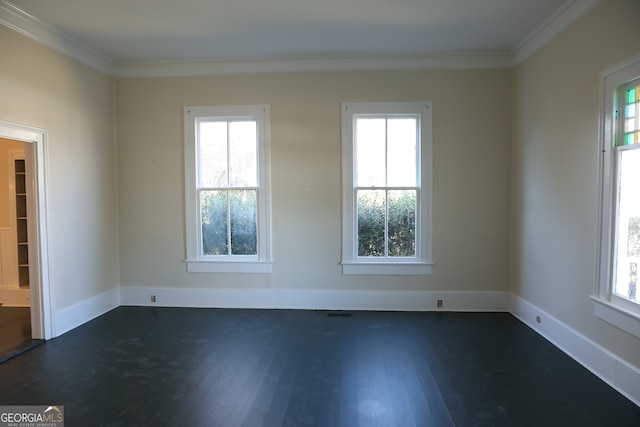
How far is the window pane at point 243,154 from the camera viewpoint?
4.53 metres

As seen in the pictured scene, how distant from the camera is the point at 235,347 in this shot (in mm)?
3402

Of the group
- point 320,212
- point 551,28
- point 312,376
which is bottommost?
point 312,376

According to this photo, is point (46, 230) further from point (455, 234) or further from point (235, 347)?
point (455, 234)

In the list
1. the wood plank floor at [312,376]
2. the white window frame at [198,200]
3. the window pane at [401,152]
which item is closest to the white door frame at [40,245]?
the wood plank floor at [312,376]

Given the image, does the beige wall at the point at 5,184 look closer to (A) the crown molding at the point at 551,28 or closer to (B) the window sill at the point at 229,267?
(B) the window sill at the point at 229,267

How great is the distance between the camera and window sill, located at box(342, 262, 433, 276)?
4.40 meters

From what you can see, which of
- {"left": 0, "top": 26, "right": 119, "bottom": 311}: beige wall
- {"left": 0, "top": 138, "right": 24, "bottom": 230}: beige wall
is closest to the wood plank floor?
{"left": 0, "top": 26, "right": 119, "bottom": 311}: beige wall

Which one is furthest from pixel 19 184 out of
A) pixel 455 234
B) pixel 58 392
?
pixel 455 234

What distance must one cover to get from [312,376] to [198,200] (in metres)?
2.70

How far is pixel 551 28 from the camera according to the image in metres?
3.41

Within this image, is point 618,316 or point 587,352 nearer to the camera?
point 618,316

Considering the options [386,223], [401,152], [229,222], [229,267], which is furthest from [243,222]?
[401,152]

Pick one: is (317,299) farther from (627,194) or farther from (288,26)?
(627,194)

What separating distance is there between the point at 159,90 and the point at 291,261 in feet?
8.91
